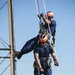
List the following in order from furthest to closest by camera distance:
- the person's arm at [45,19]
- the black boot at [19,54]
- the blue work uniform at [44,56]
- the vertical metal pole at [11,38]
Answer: the vertical metal pole at [11,38], the black boot at [19,54], the person's arm at [45,19], the blue work uniform at [44,56]

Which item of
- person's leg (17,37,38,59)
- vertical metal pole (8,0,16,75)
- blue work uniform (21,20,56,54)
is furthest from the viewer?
vertical metal pole (8,0,16,75)

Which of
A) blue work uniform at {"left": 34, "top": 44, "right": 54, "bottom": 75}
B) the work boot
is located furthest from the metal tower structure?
blue work uniform at {"left": 34, "top": 44, "right": 54, "bottom": 75}

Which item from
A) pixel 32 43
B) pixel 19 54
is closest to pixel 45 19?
pixel 32 43

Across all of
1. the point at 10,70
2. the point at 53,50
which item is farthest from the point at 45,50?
the point at 10,70

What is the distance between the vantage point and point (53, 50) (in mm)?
11570

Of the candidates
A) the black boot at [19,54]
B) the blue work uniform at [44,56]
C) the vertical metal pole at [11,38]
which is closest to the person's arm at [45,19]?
the blue work uniform at [44,56]

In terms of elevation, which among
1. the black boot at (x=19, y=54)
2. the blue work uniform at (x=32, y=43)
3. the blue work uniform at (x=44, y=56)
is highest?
the blue work uniform at (x=32, y=43)

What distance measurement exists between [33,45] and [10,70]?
1613mm

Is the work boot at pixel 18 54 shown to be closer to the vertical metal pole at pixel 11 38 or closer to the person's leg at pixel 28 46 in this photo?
the person's leg at pixel 28 46

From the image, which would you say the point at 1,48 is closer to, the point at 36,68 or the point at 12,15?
the point at 12,15

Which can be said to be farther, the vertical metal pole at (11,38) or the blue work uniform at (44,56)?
the vertical metal pole at (11,38)

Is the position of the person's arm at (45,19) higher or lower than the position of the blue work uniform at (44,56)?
higher

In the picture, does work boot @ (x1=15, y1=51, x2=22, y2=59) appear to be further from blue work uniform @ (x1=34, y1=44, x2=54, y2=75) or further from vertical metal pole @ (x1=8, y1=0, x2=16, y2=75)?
blue work uniform @ (x1=34, y1=44, x2=54, y2=75)

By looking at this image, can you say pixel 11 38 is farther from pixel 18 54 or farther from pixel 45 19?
pixel 45 19
